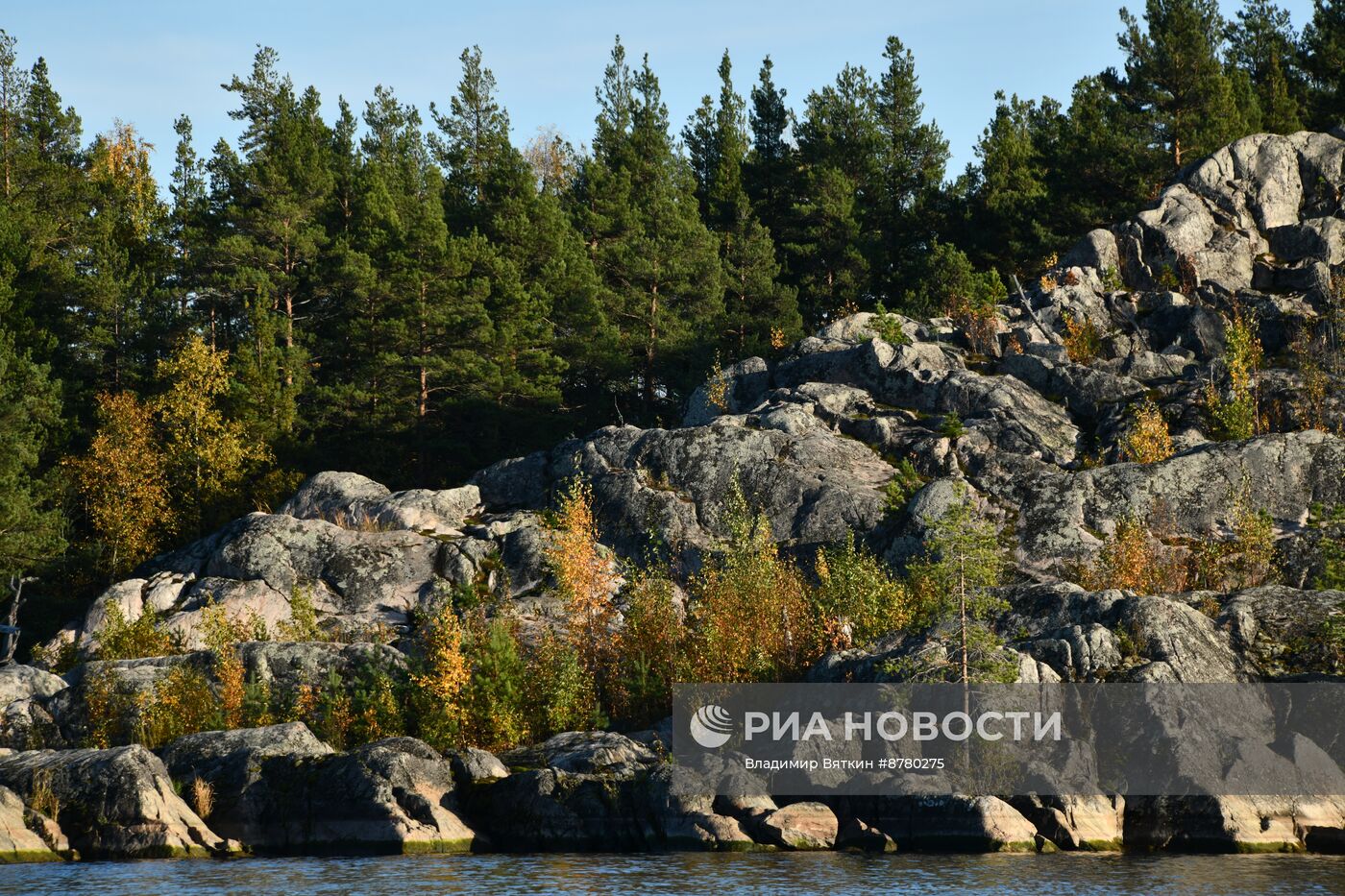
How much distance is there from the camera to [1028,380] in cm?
4778

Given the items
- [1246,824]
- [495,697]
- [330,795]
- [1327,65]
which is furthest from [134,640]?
[1327,65]

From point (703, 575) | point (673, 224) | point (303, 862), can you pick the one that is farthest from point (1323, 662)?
point (673, 224)

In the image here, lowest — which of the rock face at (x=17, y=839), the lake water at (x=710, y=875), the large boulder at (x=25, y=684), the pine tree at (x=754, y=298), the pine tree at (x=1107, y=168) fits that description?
the lake water at (x=710, y=875)

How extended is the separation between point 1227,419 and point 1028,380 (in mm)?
7318

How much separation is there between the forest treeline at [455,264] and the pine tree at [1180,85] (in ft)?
0.43

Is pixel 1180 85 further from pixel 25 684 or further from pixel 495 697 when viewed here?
pixel 25 684

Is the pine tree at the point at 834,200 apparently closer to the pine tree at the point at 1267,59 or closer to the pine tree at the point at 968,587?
the pine tree at the point at 1267,59

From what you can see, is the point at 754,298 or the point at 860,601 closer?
the point at 860,601

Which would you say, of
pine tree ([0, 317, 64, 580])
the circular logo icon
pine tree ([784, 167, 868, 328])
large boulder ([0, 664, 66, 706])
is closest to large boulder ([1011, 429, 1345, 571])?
the circular logo icon

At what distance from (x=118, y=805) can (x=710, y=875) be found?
12.6 metres

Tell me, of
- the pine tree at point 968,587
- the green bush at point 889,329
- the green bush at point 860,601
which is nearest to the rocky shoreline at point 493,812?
the pine tree at point 968,587

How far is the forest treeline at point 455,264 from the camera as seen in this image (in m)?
52.4

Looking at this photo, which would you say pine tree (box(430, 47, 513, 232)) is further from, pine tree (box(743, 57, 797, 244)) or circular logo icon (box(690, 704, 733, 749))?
circular logo icon (box(690, 704, 733, 749))

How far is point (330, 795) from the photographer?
2953 cm
